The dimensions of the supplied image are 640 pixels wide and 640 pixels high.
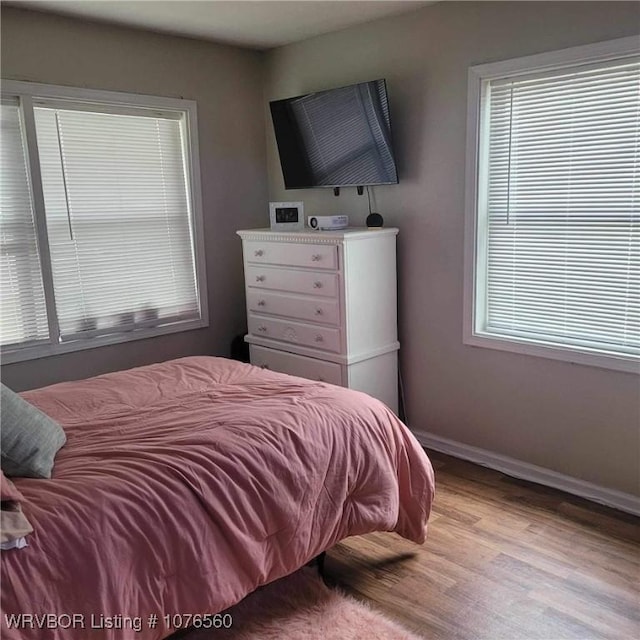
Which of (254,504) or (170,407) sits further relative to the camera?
(170,407)

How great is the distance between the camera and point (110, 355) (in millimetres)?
3621

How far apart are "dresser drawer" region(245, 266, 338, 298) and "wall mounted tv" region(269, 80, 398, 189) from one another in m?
0.63

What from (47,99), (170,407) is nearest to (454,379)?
(170,407)

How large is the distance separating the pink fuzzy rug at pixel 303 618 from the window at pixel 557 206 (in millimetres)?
1567

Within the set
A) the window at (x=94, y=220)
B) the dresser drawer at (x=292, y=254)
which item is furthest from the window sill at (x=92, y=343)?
the dresser drawer at (x=292, y=254)

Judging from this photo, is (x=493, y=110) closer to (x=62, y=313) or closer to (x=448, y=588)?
(x=448, y=588)

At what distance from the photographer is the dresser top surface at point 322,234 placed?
10.6 feet

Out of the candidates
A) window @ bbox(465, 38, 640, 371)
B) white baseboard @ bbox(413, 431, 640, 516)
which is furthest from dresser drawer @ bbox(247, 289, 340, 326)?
white baseboard @ bbox(413, 431, 640, 516)

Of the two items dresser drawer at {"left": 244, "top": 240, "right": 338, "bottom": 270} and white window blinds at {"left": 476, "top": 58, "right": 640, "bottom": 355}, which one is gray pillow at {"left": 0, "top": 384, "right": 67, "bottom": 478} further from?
white window blinds at {"left": 476, "top": 58, "right": 640, "bottom": 355}

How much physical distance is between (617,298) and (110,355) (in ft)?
9.12

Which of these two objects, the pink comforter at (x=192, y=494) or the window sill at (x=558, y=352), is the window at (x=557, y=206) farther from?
the pink comforter at (x=192, y=494)

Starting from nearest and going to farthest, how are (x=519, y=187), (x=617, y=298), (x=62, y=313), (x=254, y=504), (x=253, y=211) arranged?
(x=254, y=504)
(x=617, y=298)
(x=519, y=187)
(x=62, y=313)
(x=253, y=211)

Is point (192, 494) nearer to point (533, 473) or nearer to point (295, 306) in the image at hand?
point (295, 306)

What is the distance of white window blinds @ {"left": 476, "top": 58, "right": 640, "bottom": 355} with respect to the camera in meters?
2.69
